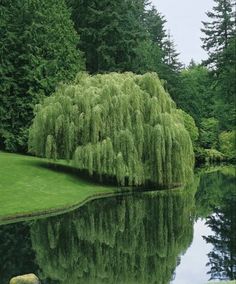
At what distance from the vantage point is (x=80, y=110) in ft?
111

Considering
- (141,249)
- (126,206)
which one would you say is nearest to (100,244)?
(141,249)

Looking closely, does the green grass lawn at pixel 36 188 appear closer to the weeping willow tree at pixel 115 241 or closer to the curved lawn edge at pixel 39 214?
the curved lawn edge at pixel 39 214

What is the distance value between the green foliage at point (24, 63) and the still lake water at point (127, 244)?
14789mm

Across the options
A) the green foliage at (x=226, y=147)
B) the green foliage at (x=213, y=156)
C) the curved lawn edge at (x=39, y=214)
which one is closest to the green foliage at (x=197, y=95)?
the green foliage at (x=213, y=156)

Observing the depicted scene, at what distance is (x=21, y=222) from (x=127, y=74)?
1659 centimetres

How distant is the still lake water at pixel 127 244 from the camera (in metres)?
16.4

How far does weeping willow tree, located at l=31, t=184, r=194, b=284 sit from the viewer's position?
16.4 m

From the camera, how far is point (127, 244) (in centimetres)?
1991

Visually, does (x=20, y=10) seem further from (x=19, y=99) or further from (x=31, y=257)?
(x=31, y=257)

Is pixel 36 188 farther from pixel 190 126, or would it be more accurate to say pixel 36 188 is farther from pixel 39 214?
pixel 190 126

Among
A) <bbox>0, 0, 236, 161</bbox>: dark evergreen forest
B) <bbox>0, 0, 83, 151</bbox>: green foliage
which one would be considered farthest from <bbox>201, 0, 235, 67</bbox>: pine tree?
<bbox>0, 0, 83, 151</bbox>: green foliage

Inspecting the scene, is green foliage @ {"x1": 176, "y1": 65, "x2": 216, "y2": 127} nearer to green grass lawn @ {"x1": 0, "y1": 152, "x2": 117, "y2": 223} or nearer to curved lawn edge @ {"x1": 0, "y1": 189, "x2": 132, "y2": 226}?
green grass lawn @ {"x1": 0, "y1": 152, "x2": 117, "y2": 223}

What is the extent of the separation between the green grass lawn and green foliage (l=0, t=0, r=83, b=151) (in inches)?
239

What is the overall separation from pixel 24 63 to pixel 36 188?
16268 mm
